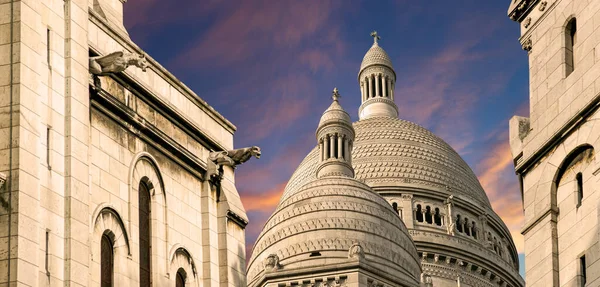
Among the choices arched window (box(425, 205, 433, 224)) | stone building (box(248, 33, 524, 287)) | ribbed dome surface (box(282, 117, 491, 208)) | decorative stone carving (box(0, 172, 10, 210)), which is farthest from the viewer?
ribbed dome surface (box(282, 117, 491, 208))

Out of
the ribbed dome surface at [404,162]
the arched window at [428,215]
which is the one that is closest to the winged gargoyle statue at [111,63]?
the ribbed dome surface at [404,162]

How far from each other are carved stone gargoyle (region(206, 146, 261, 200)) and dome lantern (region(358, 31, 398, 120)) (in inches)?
3918

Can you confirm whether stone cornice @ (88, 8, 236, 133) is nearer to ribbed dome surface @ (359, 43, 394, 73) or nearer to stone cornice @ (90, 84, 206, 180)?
stone cornice @ (90, 84, 206, 180)

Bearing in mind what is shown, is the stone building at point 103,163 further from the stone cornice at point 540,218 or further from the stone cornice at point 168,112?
the stone cornice at point 540,218

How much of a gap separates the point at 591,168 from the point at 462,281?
264 feet

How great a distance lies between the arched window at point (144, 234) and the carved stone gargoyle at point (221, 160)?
2.89m

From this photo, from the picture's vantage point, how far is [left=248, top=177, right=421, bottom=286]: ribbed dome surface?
8631 centimetres

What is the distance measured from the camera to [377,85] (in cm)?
14125

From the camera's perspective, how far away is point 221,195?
39.3 meters

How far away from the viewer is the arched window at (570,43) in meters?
40.3

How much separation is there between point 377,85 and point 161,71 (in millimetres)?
104019

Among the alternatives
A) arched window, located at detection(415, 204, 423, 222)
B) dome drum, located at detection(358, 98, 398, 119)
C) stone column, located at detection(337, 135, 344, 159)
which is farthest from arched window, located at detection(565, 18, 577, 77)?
dome drum, located at detection(358, 98, 398, 119)

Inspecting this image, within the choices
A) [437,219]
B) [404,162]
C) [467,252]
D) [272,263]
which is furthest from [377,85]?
[272,263]

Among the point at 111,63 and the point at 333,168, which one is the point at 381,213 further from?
the point at 111,63
